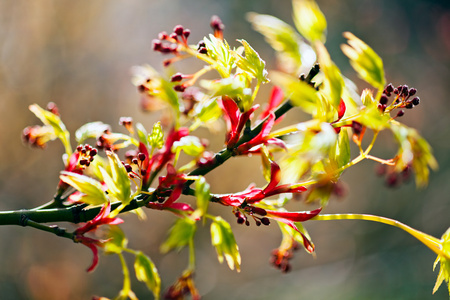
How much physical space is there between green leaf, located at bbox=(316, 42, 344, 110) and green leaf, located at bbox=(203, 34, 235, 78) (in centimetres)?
6

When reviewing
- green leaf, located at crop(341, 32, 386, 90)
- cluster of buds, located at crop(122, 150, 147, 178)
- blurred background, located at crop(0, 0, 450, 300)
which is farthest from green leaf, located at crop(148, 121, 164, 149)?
blurred background, located at crop(0, 0, 450, 300)

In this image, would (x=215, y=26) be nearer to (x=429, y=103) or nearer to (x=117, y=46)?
(x=117, y=46)

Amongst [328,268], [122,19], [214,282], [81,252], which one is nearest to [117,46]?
[122,19]

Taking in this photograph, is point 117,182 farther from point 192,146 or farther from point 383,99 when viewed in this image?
point 383,99

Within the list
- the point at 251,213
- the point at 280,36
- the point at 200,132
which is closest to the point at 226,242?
the point at 251,213

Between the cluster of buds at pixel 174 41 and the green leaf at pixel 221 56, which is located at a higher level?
the green leaf at pixel 221 56

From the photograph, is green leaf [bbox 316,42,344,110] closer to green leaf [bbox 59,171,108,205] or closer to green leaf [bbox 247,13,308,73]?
green leaf [bbox 247,13,308,73]

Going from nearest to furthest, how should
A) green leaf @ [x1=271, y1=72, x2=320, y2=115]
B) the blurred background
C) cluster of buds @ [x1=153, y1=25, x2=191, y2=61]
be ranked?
green leaf @ [x1=271, y1=72, x2=320, y2=115], cluster of buds @ [x1=153, y1=25, x2=191, y2=61], the blurred background

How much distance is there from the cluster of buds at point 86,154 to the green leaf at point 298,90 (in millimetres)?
134

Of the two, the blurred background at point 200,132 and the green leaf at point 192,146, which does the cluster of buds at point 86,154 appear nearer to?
the green leaf at point 192,146

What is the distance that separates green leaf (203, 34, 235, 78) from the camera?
25 cm

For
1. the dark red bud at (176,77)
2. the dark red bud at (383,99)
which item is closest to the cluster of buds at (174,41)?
the dark red bud at (176,77)

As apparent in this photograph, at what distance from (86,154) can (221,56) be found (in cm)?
11

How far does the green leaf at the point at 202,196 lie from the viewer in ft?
0.67
